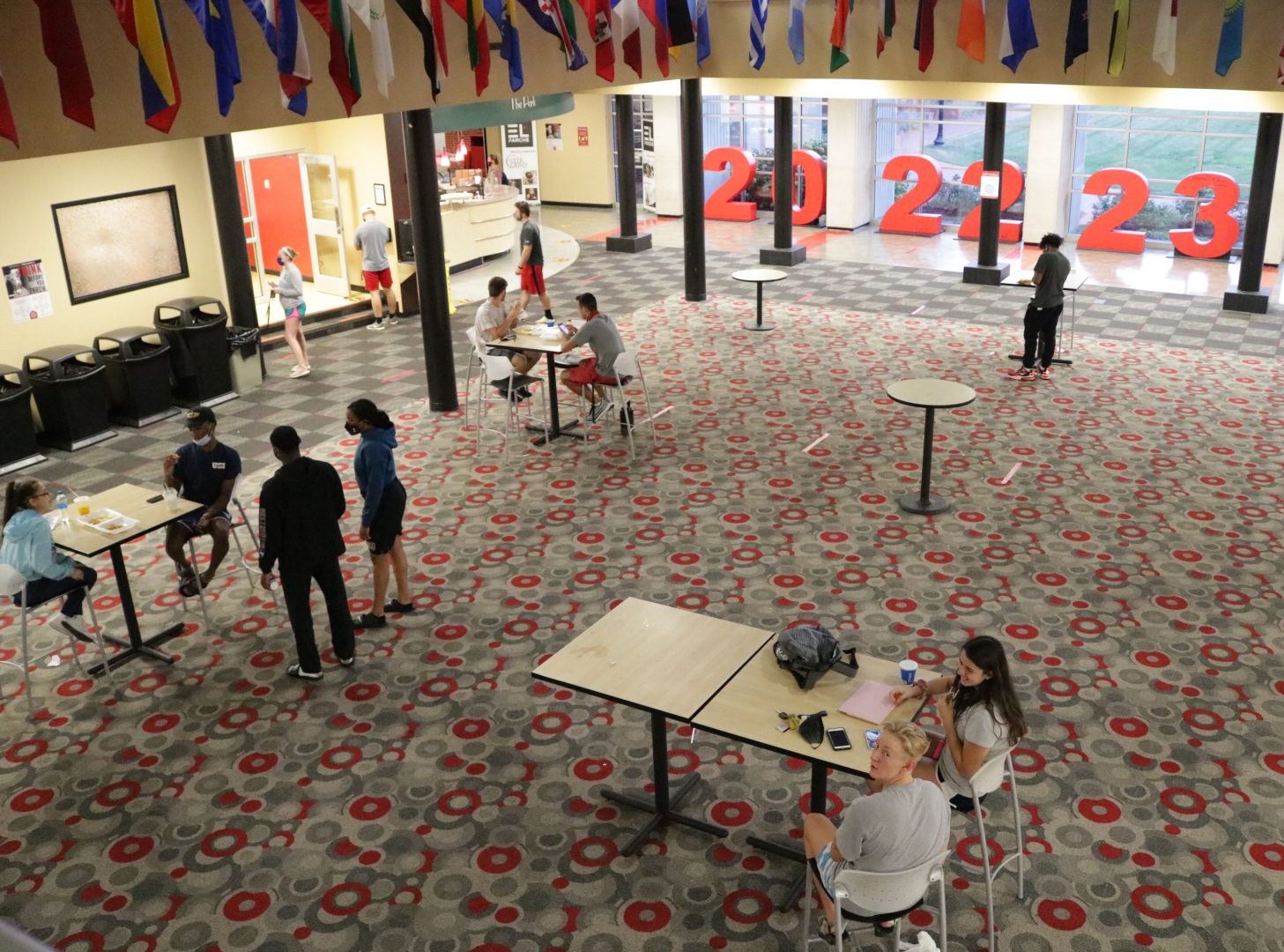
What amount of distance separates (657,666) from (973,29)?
1012 cm

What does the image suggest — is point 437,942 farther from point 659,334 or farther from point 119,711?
point 659,334

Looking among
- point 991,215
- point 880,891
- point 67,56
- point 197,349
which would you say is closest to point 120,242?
point 197,349

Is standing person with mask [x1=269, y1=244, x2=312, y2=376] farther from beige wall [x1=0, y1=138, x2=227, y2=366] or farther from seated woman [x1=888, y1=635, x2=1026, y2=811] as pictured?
seated woman [x1=888, y1=635, x2=1026, y2=811]

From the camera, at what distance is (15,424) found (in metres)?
11.1

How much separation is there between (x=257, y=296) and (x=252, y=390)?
12.8 ft

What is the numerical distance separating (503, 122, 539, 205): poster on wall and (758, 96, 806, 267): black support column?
8587 millimetres

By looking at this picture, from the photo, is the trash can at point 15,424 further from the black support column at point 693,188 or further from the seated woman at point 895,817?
the seated woman at point 895,817

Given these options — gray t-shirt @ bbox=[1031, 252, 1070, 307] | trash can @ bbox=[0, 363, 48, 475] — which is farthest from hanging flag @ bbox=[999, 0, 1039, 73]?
trash can @ bbox=[0, 363, 48, 475]

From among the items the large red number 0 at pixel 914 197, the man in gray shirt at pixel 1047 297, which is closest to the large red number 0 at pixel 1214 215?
the large red number 0 at pixel 914 197

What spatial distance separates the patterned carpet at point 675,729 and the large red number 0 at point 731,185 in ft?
41.8

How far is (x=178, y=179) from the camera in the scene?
13.4m

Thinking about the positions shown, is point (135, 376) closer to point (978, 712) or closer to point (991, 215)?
point (978, 712)

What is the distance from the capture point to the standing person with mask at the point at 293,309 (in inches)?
541

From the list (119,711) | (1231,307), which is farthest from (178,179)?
(1231,307)
